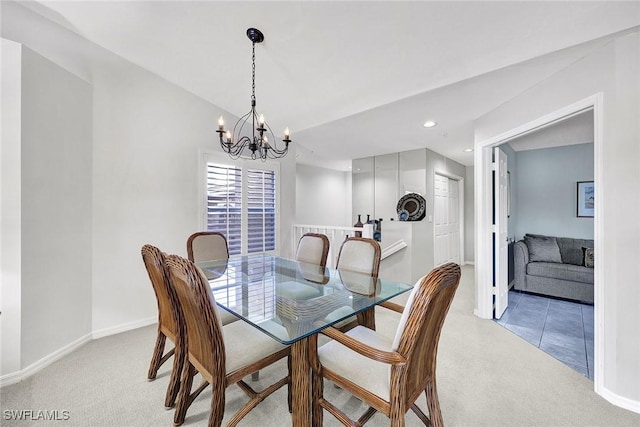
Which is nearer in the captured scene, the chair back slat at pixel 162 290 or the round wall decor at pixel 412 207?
the chair back slat at pixel 162 290

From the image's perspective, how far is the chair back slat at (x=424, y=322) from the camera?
0.99 meters

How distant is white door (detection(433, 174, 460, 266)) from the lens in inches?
193

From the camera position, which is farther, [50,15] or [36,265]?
[50,15]

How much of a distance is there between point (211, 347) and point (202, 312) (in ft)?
0.60

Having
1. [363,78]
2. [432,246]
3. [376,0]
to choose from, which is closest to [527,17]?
[376,0]

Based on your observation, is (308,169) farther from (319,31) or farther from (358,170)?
(319,31)

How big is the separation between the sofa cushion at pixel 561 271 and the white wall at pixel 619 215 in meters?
2.37

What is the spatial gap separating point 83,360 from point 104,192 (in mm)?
1522

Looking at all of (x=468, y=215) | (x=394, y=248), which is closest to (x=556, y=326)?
(x=394, y=248)

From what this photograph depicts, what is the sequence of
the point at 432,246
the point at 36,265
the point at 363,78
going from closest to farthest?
the point at 36,265 → the point at 363,78 → the point at 432,246

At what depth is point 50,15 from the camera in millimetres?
2180

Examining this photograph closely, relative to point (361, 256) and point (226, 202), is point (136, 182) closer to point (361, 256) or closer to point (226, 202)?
point (226, 202)

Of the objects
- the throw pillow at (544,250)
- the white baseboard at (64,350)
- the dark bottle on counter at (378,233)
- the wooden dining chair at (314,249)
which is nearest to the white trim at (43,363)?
the white baseboard at (64,350)

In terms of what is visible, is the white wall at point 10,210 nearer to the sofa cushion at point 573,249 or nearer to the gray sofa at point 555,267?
the gray sofa at point 555,267
